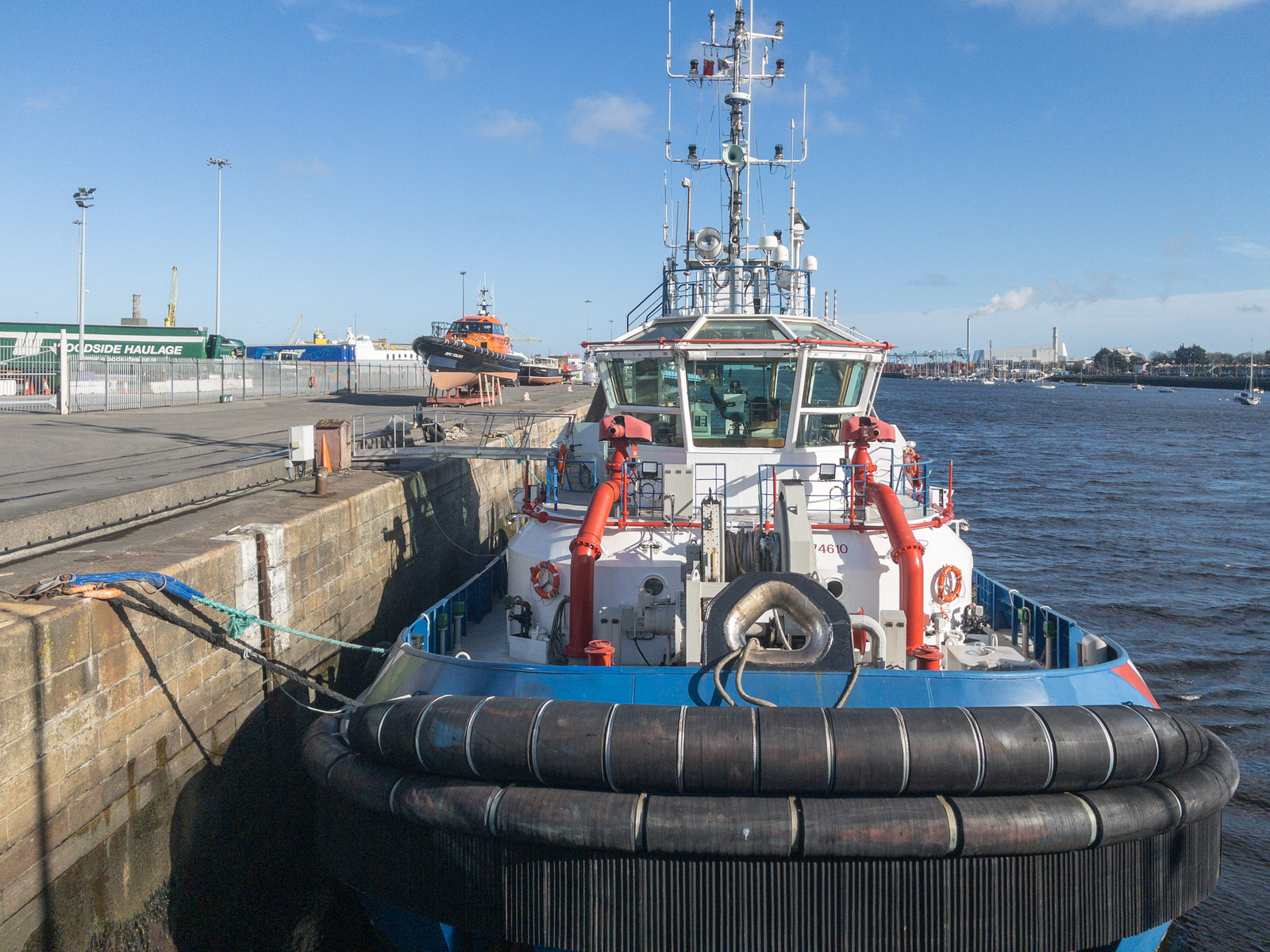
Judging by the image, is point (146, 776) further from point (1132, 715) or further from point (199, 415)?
point (199, 415)

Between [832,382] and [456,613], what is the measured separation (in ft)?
15.5

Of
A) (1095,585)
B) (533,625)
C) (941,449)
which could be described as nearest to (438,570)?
(533,625)

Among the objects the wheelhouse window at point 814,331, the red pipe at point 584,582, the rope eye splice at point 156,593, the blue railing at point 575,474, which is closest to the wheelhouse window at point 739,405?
the wheelhouse window at point 814,331

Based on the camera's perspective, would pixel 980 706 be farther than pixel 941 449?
No

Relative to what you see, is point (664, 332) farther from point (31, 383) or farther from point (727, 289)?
point (31, 383)

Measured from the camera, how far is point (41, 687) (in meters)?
5.66

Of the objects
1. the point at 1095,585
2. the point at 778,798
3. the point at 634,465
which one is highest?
the point at 634,465

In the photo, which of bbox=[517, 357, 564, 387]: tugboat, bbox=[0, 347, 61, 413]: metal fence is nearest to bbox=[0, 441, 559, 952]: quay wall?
bbox=[0, 347, 61, 413]: metal fence

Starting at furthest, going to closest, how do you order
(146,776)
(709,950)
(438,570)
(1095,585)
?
(1095,585) < (438,570) < (146,776) < (709,950)

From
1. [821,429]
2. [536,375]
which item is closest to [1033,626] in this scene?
[821,429]

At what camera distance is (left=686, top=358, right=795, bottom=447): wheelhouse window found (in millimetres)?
9086

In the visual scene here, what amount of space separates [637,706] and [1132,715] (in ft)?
10.3

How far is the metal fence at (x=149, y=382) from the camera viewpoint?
87.8 feet

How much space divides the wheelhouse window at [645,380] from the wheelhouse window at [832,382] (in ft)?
4.65
